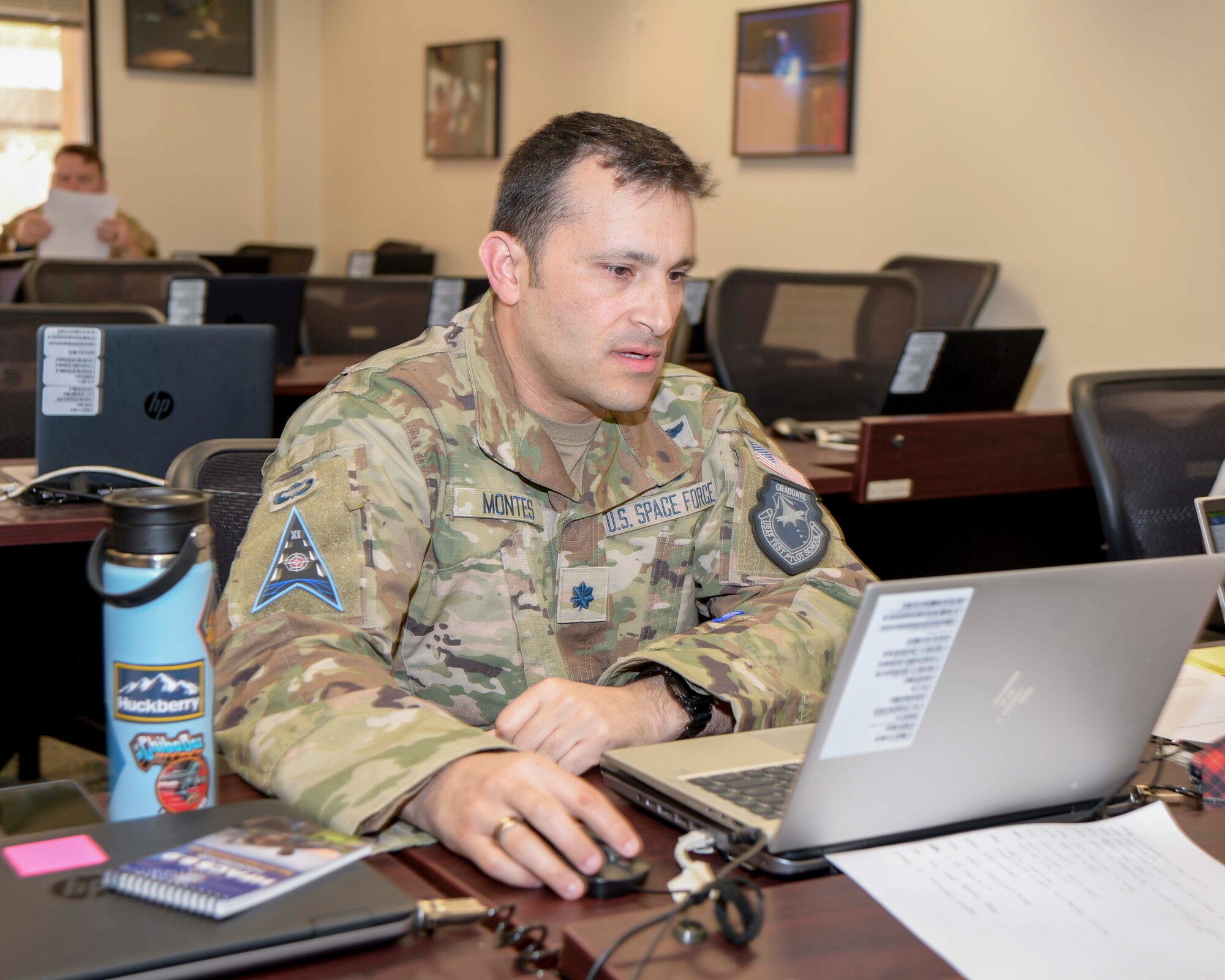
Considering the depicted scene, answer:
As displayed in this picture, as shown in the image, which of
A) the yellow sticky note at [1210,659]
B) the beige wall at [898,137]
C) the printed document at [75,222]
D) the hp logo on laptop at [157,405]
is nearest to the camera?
the yellow sticky note at [1210,659]

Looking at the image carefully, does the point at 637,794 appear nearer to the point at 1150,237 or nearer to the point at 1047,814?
the point at 1047,814

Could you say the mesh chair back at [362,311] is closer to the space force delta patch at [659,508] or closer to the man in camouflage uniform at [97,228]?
the man in camouflage uniform at [97,228]

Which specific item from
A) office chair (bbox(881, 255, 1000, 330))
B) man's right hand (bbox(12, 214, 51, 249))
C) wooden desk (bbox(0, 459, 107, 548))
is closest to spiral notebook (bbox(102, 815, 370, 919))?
wooden desk (bbox(0, 459, 107, 548))

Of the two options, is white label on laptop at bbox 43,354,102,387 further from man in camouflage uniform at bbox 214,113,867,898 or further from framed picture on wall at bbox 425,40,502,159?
framed picture on wall at bbox 425,40,502,159

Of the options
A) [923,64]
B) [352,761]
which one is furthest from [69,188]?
[352,761]

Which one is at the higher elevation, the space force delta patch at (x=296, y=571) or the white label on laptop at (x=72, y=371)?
the white label on laptop at (x=72, y=371)

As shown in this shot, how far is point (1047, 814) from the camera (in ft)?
3.00

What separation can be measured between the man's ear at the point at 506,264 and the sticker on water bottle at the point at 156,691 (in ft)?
2.40

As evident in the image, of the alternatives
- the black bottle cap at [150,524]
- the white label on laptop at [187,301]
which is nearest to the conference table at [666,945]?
the black bottle cap at [150,524]

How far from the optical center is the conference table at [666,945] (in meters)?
0.68

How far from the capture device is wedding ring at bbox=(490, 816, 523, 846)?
32.3 inches

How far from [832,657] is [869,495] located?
116 cm

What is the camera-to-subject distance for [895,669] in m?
0.73

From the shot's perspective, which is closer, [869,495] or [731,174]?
[869,495]
